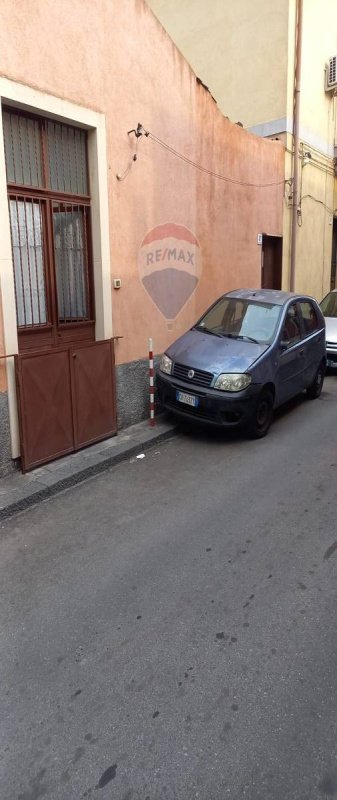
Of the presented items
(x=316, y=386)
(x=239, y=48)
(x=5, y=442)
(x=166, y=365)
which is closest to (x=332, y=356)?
(x=316, y=386)

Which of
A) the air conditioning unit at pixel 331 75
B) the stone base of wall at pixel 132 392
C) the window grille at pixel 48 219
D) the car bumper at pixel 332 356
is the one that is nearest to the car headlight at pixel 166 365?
the stone base of wall at pixel 132 392

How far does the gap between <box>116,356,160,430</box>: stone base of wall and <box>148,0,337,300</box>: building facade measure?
244 inches

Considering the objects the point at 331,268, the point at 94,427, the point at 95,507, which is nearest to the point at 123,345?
the point at 94,427

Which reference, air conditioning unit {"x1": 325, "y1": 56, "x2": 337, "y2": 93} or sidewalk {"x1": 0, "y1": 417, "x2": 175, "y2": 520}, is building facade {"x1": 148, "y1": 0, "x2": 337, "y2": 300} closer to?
air conditioning unit {"x1": 325, "y1": 56, "x2": 337, "y2": 93}

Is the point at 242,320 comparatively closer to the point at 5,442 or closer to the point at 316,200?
the point at 5,442

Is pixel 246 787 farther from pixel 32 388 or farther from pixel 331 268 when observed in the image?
pixel 331 268

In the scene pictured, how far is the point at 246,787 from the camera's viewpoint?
230cm

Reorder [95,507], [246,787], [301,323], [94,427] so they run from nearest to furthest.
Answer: [246,787] → [95,507] → [94,427] → [301,323]

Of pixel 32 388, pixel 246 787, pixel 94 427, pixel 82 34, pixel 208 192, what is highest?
pixel 82 34

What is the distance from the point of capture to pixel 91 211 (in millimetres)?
6398

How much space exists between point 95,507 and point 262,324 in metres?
3.50

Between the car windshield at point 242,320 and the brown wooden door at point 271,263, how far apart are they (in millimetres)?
4179

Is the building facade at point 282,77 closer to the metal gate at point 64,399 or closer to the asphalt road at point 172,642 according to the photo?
the metal gate at point 64,399

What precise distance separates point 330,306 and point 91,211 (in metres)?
6.69
